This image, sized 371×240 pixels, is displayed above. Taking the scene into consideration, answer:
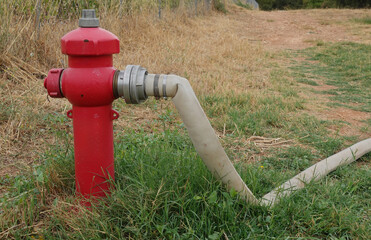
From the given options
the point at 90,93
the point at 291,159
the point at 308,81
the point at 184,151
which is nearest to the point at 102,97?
the point at 90,93

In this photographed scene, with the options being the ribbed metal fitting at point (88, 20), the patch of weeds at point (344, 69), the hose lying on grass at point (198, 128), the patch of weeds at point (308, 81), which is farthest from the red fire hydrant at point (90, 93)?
the patch of weeds at point (308, 81)

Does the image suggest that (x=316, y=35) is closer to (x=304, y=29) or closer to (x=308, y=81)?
(x=304, y=29)

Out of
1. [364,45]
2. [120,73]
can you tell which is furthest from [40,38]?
[364,45]

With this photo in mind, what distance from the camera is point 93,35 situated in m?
1.64

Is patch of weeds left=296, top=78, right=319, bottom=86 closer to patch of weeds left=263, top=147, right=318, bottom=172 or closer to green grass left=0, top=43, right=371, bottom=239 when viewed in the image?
patch of weeds left=263, top=147, right=318, bottom=172

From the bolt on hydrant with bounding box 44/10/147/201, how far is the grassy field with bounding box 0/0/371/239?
0.14 metres

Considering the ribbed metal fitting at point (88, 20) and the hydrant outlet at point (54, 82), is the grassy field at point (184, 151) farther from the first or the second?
the ribbed metal fitting at point (88, 20)

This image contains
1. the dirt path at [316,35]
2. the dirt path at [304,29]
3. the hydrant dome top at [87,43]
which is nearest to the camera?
the hydrant dome top at [87,43]

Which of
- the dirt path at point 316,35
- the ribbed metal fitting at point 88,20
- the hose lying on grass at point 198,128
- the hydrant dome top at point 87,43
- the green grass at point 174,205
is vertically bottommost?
the dirt path at point 316,35

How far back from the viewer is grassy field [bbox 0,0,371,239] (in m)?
1.70

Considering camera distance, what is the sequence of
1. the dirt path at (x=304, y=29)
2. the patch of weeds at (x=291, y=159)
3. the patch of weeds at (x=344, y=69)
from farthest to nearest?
the dirt path at (x=304, y=29)
the patch of weeds at (x=344, y=69)
the patch of weeds at (x=291, y=159)

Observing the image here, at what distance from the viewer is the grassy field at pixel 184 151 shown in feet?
5.57

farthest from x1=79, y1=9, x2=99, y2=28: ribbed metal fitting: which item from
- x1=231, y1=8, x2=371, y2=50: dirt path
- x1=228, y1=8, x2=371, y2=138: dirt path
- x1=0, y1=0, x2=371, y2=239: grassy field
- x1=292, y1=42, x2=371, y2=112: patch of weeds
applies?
x1=231, y1=8, x2=371, y2=50: dirt path

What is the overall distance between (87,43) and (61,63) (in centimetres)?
307
